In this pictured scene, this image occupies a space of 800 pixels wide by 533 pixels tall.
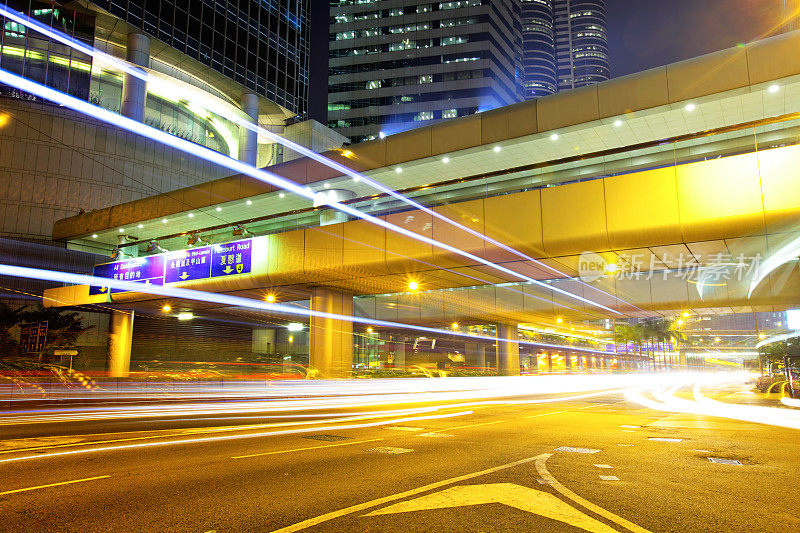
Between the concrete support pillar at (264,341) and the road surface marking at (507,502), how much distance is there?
46062 millimetres

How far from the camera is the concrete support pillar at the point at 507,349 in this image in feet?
140

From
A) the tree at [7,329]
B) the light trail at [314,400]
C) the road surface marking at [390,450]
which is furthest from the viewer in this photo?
the tree at [7,329]

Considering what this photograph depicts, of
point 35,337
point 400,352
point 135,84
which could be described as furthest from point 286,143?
point 35,337

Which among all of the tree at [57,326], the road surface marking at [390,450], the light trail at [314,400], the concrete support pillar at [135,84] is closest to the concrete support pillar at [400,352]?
the light trail at [314,400]

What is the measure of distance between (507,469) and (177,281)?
22948 millimetres

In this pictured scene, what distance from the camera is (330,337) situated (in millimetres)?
24328

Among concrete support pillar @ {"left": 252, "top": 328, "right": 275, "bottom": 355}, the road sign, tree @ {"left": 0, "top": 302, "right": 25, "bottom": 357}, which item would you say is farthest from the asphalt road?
concrete support pillar @ {"left": 252, "top": 328, "right": 275, "bottom": 355}

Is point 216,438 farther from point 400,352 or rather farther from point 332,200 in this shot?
point 400,352

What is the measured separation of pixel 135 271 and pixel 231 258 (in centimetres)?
737

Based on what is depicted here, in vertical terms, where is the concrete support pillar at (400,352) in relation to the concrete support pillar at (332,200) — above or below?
below

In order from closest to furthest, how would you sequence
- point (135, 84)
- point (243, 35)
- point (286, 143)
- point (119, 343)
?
1. point (119, 343)
2. point (135, 84)
3. point (243, 35)
4. point (286, 143)

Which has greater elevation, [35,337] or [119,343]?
[35,337]

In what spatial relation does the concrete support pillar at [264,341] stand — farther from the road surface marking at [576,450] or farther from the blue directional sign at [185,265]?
the road surface marking at [576,450]

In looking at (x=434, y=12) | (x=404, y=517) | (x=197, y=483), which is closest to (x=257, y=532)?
(x=404, y=517)
